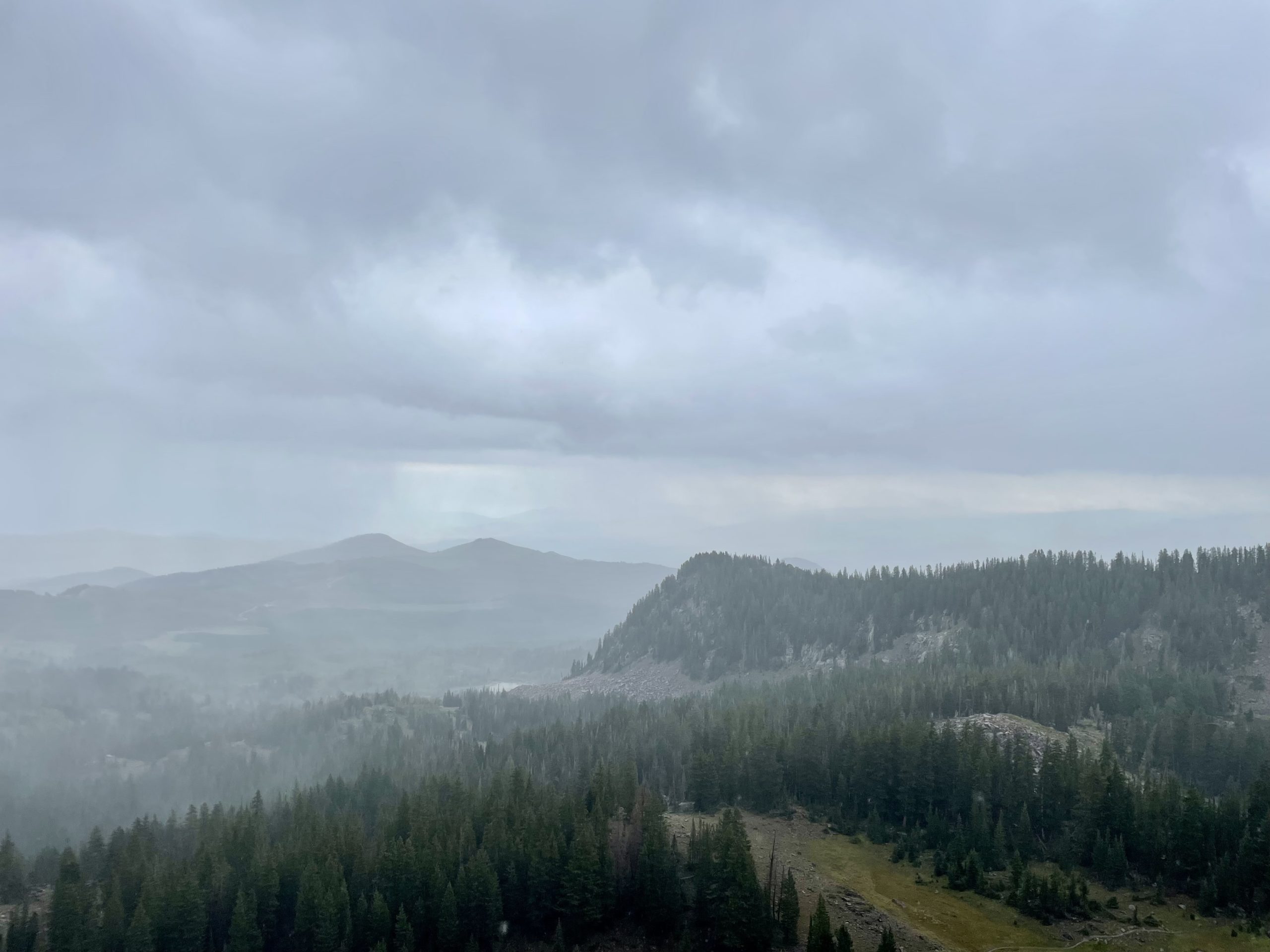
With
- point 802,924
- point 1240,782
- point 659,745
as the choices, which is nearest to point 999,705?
point 1240,782

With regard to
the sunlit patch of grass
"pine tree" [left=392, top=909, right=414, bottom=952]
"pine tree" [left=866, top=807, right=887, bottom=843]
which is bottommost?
"pine tree" [left=392, top=909, right=414, bottom=952]

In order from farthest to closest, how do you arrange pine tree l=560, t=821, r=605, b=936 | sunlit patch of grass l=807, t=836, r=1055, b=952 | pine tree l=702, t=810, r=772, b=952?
pine tree l=560, t=821, r=605, b=936
sunlit patch of grass l=807, t=836, r=1055, b=952
pine tree l=702, t=810, r=772, b=952

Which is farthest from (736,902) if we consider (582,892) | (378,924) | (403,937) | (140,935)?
(140,935)

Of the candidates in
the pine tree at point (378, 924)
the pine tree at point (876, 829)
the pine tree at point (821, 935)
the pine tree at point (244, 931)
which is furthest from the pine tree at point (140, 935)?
the pine tree at point (876, 829)

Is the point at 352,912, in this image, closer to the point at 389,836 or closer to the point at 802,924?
the point at 389,836

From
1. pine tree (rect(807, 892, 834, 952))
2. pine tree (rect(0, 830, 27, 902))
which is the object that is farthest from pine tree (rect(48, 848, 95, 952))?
pine tree (rect(807, 892, 834, 952))

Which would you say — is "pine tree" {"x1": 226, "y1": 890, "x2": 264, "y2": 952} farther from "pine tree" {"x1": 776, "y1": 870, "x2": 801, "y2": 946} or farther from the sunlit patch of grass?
the sunlit patch of grass
